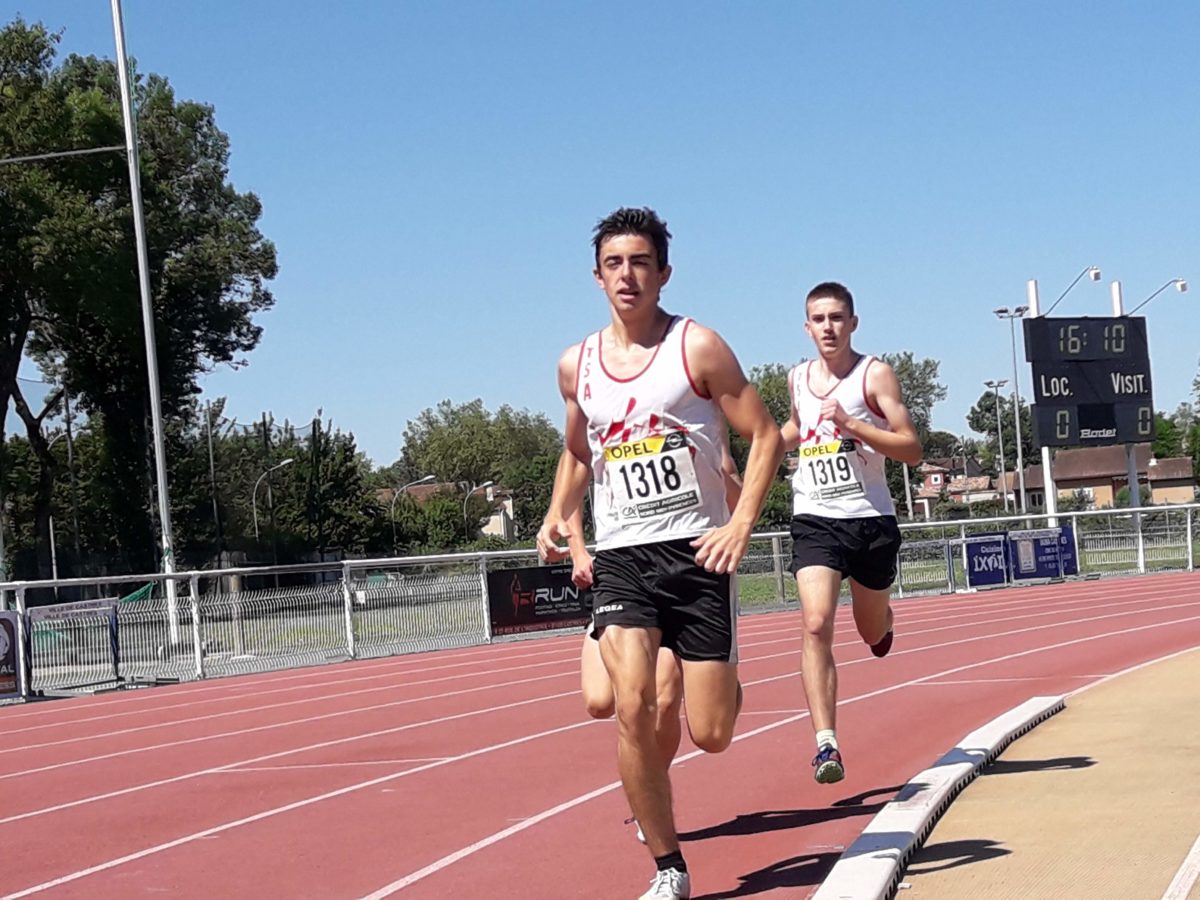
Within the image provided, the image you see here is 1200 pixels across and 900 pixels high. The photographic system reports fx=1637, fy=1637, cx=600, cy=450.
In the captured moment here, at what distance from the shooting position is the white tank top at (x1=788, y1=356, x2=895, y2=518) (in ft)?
24.2

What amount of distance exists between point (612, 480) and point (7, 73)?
40.5m

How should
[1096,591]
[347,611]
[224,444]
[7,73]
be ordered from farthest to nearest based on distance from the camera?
[224,444] < [7,73] < [1096,591] < [347,611]

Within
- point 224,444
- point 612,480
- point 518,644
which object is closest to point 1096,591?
point 518,644

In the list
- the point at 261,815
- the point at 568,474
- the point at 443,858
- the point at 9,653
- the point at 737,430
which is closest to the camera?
the point at 737,430

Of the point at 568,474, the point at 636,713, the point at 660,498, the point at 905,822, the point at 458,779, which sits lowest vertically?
the point at 458,779

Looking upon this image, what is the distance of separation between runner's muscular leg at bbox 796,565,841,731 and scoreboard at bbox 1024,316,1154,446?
27.1 metres

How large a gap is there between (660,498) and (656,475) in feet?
0.25

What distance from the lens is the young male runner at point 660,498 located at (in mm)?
5109

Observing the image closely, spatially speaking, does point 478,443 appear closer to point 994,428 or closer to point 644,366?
point 994,428

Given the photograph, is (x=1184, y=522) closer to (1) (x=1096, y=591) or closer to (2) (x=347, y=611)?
(1) (x=1096, y=591)

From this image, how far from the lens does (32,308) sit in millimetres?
43969

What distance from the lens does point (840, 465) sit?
24.4 feet

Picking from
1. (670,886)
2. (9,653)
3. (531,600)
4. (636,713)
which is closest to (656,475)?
(636,713)

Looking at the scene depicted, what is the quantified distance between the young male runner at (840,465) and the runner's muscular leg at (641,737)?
2168 mm
